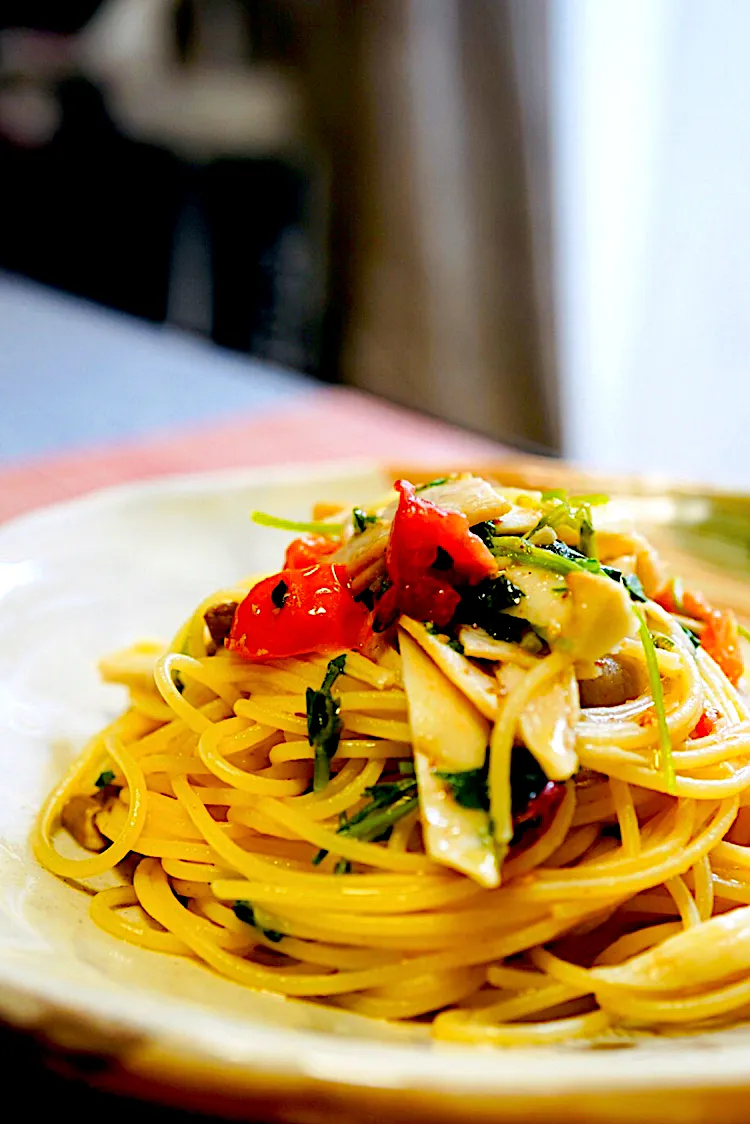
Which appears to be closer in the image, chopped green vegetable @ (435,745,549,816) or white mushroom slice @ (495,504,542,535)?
chopped green vegetable @ (435,745,549,816)

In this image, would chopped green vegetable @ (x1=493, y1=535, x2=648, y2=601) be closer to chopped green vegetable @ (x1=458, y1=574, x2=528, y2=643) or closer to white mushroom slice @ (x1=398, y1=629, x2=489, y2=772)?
chopped green vegetable @ (x1=458, y1=574, x2=528, y2=643)

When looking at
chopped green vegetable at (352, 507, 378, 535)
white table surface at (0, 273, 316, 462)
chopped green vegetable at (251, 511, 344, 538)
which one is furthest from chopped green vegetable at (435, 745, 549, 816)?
white table surface at (0, 273, 316, 462)

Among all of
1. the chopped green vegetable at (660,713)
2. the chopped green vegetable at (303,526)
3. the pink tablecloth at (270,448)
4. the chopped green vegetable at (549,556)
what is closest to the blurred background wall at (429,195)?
the pink tablecloth at (270,448)

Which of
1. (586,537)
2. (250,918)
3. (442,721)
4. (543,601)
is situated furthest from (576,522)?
(250,918)

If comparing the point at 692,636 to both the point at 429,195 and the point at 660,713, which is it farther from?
the point at 429,195

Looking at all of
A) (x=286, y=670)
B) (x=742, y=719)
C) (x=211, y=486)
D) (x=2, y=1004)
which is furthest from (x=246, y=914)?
(x=211, y=486)
